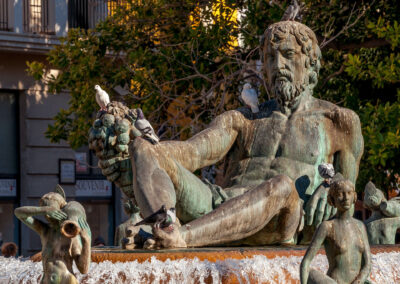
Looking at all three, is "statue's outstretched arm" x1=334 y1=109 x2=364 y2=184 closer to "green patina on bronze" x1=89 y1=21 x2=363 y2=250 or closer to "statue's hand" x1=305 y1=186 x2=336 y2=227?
"green patina on bronze" x1=89 y1=21 x2=363 y2=250

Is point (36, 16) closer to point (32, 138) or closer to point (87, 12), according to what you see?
point (87, 12)

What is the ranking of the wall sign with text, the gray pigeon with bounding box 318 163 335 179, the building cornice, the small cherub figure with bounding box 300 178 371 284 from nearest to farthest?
the small cherub figure with bounding box 300 178 371 284
the gray pigeon with bounding box 318 163 335 179
the building cornice
the wall sign with text

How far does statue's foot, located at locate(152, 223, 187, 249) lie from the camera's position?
759cm

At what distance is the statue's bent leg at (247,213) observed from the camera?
8133mm

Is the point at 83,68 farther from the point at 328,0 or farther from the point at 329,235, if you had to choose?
the point at 329,235

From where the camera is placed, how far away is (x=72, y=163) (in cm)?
2380

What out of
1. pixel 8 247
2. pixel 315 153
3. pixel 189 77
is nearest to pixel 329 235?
pixel 315 153

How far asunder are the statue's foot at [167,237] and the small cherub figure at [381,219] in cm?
256

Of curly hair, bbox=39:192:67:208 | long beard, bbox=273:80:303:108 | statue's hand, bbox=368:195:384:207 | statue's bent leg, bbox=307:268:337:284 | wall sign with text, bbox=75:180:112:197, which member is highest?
long beard, bbox=273:80:303:108

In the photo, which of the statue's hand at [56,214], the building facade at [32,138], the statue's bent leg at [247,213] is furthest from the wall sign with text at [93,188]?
the statue's hand at [56,214]

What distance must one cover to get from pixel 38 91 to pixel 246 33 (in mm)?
7696

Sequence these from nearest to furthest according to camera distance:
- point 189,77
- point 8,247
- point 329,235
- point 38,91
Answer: point 329,235, point 8,247, point 189,77, point 38,91

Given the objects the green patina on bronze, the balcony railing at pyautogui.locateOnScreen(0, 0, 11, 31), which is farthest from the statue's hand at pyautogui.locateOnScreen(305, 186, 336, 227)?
the balcony railing at pyautogui.locateOnScreen(0, 0, 11, 31)

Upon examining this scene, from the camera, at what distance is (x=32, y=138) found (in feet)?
77.0
